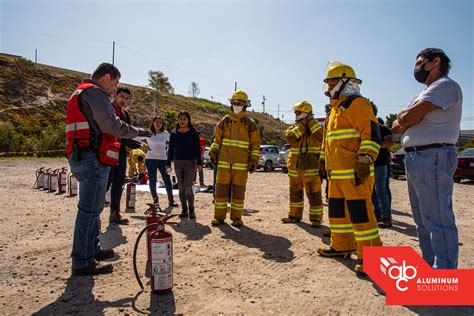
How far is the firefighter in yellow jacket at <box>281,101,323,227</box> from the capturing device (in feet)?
21.2

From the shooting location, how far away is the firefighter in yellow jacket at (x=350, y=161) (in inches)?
161

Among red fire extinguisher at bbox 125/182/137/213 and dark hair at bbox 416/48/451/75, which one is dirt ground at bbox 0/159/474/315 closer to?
red fire extinguisher at bbox 125/182/137/213

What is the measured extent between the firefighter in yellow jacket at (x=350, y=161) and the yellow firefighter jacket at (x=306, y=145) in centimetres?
185

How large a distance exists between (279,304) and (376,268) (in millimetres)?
1091

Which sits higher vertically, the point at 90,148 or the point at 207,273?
the point at 90,148

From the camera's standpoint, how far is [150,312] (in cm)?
312

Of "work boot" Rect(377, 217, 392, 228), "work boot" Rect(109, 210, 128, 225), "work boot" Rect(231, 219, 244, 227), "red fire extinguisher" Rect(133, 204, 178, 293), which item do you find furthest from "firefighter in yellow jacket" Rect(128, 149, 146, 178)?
"red fire extinguisher" Rect(133, 204, 178, 293)

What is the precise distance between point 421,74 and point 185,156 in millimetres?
4481

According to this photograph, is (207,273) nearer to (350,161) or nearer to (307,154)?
(350,161)

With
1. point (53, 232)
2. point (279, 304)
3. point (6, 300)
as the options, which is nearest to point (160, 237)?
point (279, 304)

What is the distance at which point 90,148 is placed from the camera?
390 centimetres

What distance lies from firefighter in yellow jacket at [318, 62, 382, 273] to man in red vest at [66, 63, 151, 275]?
2424 millimetres

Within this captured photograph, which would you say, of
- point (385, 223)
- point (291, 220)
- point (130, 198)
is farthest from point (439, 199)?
point (130, 198)

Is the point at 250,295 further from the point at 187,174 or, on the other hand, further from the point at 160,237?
the point at 187,174
